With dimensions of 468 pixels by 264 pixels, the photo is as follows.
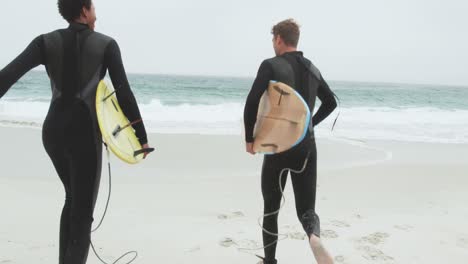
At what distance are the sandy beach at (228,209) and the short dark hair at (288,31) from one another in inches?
65.5

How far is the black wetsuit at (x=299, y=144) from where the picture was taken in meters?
2.41

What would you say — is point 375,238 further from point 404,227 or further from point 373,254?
point 404,227

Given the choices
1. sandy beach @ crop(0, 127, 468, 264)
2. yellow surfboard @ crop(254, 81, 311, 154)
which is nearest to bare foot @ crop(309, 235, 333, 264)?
yellow surfboard @ crop(254, 81, 311, 154)

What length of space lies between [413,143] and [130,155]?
8.73 meters

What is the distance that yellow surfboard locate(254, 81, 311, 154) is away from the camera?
7.89 ft

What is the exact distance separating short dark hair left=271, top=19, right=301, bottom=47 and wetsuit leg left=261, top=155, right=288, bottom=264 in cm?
70

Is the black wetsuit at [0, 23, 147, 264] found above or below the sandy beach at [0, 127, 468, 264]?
above

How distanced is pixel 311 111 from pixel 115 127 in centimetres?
113

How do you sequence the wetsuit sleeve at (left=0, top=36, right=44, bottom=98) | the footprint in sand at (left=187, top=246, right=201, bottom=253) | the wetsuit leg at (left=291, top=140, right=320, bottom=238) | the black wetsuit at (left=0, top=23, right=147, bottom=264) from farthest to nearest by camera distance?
the footprint in sand at (left=187, top=246, right=201, bottom=253), the wetsuit leg at (left=291, top=140, right=320, bottom=238), the black wetsuit at (left=0, top=23, right=147, bottom=264), the wetsuit sleeve at (left=0, top=36, right=44, bottom=98)

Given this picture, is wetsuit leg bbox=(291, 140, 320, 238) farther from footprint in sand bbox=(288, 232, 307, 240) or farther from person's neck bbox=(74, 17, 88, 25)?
person's neck bbox=(74, 17, 88, 25)

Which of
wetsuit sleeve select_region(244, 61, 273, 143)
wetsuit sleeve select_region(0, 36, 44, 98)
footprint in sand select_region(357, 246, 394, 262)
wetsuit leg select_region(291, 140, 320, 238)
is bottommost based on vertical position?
footprint in sand select_region(357, 246, 394, 262)

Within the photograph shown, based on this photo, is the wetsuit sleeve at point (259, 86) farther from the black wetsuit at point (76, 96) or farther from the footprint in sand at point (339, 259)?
the footprint in sand at point (339, 259)

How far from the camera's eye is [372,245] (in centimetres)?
345

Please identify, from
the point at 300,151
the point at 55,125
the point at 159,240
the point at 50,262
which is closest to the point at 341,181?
the point at 159,240
